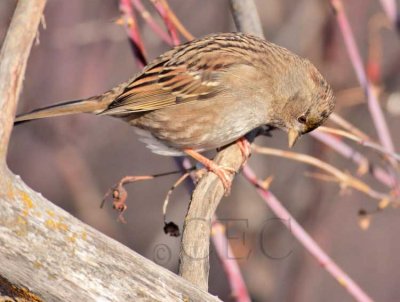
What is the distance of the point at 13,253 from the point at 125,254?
34cm

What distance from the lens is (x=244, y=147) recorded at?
3662 millimetres

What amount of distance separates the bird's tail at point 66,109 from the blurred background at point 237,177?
91cm

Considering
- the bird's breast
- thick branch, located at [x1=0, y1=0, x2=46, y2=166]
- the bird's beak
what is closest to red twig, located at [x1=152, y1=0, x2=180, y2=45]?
the bird's breast

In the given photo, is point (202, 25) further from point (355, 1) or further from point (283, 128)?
point (283, 128)

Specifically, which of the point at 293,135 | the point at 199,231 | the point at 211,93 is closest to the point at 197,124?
the point at 211,93

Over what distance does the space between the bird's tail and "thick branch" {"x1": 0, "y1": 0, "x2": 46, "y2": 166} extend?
111cm

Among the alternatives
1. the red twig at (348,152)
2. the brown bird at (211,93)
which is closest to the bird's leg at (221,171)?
the brown bird at (211,93)

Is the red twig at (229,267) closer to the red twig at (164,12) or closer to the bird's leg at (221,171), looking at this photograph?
the bird's leg at (221,171)

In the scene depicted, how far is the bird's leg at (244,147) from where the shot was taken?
11.8 ft

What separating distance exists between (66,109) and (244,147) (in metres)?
0.83

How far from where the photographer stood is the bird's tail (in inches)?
143

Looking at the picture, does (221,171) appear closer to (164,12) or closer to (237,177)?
(164,12)

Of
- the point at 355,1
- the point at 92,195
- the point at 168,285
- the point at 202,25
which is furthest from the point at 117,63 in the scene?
the point at 168,285

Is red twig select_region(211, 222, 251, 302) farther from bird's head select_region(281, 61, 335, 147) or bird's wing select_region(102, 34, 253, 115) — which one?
bird's wing select_region(102, 34, 253, 115)
